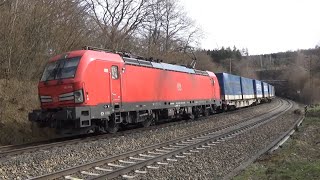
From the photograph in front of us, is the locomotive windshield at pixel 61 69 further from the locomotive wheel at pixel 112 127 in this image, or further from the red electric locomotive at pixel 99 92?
the locomotive wheel at pixel 112 127

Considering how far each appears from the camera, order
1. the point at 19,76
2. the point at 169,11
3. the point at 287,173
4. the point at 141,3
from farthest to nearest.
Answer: the point at 169,11, the point at 141,3, the point at 19,76, the point at 287,173

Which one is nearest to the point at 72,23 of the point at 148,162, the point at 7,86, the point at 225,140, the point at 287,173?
the point at 7,86

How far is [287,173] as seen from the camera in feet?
29.3

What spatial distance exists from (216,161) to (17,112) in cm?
1068

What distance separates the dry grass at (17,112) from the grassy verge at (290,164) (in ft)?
32.9

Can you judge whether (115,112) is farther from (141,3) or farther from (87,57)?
(141,3)

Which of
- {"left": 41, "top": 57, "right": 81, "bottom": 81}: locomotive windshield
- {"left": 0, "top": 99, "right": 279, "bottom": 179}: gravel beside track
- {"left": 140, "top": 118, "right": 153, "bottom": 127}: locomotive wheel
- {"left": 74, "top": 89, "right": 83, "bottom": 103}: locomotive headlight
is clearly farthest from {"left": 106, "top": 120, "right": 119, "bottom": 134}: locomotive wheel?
{"left": 140, "top": 118, "right": 153, "bottom": 127}: locomotive wheel

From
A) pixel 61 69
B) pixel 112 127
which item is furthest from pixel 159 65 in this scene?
pixel 61 69

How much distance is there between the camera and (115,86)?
15914 mm

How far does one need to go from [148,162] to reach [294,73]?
102 meters

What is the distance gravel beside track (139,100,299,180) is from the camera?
9164 mm

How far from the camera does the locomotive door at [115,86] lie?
15.7 m

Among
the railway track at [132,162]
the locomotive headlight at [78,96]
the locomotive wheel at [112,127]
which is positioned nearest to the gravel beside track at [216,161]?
the railway track at [132,162]

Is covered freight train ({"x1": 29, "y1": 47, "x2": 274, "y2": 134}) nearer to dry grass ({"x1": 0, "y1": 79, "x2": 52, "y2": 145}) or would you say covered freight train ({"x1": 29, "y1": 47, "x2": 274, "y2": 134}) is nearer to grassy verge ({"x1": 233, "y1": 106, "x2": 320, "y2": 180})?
dry grass ({"x1": 0, "y1": 79, "x2": 52, "y2": 145})
